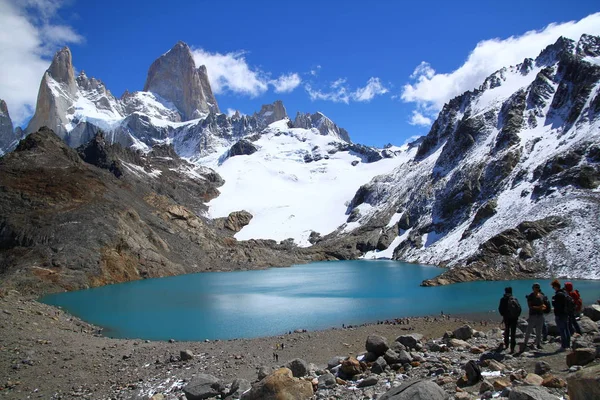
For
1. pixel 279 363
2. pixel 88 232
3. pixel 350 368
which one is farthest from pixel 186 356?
pixel 88 232

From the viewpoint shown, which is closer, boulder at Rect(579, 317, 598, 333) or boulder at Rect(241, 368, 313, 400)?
boulder at Rect(241, 368, 313, 400)

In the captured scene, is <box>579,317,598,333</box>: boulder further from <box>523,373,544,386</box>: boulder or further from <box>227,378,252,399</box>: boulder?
<box>227,378,252,399</box>: boulder

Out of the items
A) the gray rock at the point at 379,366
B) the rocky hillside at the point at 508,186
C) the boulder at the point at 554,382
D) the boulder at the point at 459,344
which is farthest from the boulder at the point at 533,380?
the rocky hillside at the point at 508,186

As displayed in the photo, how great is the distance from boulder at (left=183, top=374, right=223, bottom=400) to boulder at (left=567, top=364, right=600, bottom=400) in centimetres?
1194

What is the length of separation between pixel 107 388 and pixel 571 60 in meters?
120

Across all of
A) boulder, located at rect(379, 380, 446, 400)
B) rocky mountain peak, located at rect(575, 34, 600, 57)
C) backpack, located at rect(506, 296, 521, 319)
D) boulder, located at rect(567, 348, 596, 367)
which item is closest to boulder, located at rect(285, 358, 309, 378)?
boulder, located at rect(379, 380, 446, 400)

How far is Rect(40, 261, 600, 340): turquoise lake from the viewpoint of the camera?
37.3m

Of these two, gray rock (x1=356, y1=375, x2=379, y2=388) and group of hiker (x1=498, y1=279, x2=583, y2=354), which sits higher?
group of hiker (x1=498, y1=279, x2=583, y2=354)

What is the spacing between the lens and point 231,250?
378ft

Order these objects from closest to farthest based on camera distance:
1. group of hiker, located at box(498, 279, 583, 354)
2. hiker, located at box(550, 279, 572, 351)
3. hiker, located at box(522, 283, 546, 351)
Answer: hiker, located at box(550, 279, 572, 351)
group of hiker, located at box(498, 279, 583, 354)
hiker, located at box(522, 283, 546, 351)

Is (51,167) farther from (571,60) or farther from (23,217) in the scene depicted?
(571,60)

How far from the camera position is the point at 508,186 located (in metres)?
87.6

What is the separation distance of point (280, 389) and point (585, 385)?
27.0 feet

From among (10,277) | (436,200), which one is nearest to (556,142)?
(436,200)
